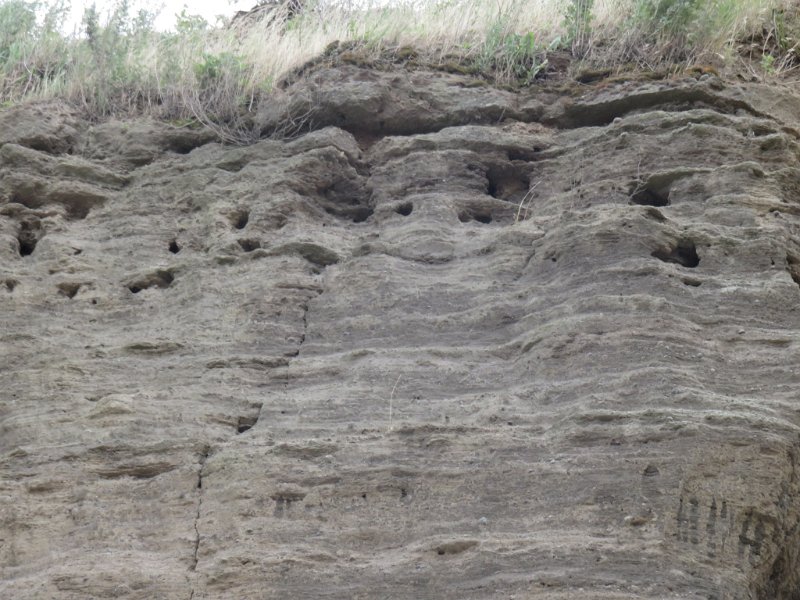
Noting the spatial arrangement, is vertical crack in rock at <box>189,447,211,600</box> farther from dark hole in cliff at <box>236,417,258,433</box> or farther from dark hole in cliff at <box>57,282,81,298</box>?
dark hole in cliff at <box>57,282,81,298</box>

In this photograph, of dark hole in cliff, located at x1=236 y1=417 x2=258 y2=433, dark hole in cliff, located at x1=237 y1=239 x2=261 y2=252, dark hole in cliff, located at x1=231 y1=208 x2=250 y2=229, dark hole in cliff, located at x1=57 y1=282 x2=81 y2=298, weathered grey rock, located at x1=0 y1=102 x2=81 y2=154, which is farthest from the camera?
weathered grey rock, located at x1=0 y1=102 x2=81 y2=154

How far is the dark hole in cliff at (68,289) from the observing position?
276 inches

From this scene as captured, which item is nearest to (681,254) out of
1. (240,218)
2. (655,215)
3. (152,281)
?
(655,215)

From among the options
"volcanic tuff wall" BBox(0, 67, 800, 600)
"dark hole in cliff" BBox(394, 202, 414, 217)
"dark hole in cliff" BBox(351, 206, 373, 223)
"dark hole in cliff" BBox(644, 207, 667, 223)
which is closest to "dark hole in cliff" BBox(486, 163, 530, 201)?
"volcanic tuff wall" BBox(0, 67, 800, 600)

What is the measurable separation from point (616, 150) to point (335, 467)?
294cm

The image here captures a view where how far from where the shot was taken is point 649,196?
7.12m

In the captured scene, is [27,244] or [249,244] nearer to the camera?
[249,244]

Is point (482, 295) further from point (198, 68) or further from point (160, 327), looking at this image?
point (198, 68)

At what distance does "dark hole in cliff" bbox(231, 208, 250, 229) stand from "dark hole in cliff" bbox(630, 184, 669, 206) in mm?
2369

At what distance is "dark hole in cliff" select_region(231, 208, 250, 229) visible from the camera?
7507mm

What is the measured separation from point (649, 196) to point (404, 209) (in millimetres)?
1490

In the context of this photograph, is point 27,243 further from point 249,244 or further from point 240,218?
point 249,244

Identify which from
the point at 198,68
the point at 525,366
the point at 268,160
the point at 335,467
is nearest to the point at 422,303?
the point at 525,366

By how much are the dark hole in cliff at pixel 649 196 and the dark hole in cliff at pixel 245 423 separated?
2.64 meters
